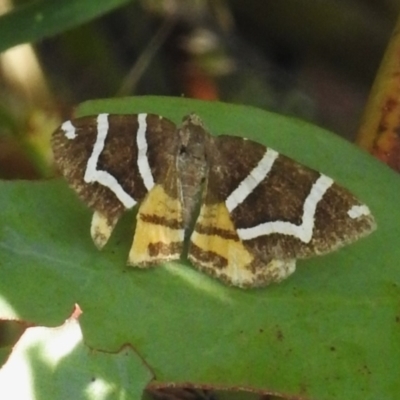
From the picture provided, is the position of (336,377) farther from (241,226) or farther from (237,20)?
(237,20)

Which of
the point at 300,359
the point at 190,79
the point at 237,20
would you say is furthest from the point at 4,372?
the point at 237,20

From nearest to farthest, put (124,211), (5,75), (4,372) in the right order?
(4,372) → (124,211) → (5,75)

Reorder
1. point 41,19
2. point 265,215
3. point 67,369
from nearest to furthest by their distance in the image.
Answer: point 67,369, point 265,215, point 41,19

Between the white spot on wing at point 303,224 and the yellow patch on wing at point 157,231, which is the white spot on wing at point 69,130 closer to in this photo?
the yellow patch on wing at point 157,231

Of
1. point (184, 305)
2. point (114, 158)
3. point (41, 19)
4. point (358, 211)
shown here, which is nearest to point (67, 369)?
point (184, 305)

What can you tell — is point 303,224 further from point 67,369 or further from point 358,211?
point 67,369

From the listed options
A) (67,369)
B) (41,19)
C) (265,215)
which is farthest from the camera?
(41,19)

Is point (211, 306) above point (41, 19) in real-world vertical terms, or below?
below
